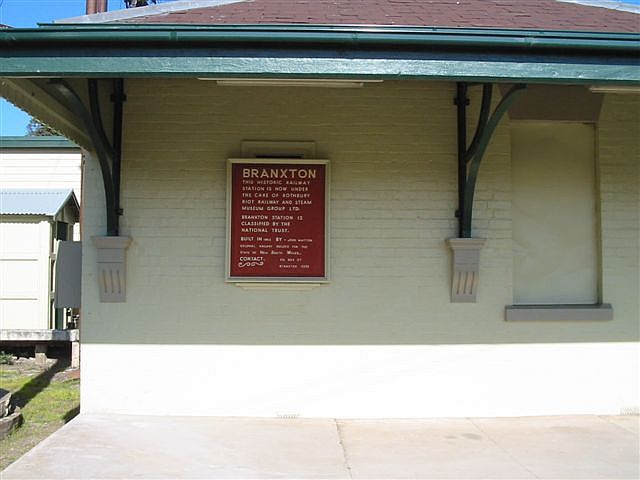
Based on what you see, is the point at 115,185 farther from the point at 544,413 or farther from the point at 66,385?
the point at 544,413

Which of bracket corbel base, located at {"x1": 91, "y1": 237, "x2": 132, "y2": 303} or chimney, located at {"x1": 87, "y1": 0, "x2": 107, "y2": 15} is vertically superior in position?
chimney, located at {"x1": 87, "y1": 0, "x2": 107, "y2": 15}

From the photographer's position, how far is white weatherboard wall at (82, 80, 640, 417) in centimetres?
535

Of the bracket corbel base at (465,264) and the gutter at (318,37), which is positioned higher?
the gutter at (318,37)

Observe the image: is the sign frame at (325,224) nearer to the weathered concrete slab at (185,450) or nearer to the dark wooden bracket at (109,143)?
the dark wooden bracket at (109,143)

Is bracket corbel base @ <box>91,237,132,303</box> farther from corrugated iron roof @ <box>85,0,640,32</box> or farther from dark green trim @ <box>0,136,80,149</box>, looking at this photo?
dark green trim @ <box>0,136,80,149</box>

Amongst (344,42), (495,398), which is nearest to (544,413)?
(495,398)

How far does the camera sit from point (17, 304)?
→ 369 inches

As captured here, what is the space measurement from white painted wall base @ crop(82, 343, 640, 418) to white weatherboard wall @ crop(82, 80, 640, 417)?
0.01 m

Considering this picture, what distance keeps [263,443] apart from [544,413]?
274 centimetres

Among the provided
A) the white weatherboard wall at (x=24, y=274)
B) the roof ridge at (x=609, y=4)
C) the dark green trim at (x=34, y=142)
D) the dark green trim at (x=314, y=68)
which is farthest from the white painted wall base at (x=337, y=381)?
the dark green trim at (x=34, y=142)

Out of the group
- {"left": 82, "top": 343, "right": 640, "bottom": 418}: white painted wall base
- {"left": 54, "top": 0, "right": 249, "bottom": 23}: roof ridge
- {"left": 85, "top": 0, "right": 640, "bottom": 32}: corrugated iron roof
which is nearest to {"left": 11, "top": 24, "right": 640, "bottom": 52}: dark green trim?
{"left": 85, "top": 0, "right": 640, "bottom": 32}: corrugated iron roof

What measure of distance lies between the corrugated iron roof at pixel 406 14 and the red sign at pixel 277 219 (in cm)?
129

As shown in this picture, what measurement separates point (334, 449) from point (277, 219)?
2104mm

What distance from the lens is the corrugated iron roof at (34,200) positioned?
9.44 meters
